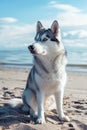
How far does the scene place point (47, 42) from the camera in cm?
609

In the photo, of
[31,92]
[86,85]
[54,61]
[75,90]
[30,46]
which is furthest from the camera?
[86,85]

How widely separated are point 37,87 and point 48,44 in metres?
0.84

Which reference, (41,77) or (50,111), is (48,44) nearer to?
(41,77)

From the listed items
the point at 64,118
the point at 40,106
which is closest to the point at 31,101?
the point at 40,106

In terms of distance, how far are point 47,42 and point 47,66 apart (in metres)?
0.47

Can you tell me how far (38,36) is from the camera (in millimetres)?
6203

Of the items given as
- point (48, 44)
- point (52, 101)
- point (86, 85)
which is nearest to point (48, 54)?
point (48, 44)

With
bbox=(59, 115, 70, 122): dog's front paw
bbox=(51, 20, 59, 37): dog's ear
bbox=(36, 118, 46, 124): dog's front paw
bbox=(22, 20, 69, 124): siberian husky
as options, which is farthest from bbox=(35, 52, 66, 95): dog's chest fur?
bbox=(59, 115, 70, 122): dog's front paw

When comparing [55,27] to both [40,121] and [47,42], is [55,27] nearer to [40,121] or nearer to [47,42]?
[47,42]

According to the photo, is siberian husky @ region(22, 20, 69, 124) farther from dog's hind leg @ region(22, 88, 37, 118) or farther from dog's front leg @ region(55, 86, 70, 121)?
dog's hind leg @ region(22, 88, 37, 118)

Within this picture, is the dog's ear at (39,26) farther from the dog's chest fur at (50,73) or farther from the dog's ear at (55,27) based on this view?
the dog's chest fur at (50,73)

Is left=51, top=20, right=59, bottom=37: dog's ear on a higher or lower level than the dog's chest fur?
higher

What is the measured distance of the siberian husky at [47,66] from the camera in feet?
Result: 20.1

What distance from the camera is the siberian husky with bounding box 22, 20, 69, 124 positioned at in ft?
20.1
